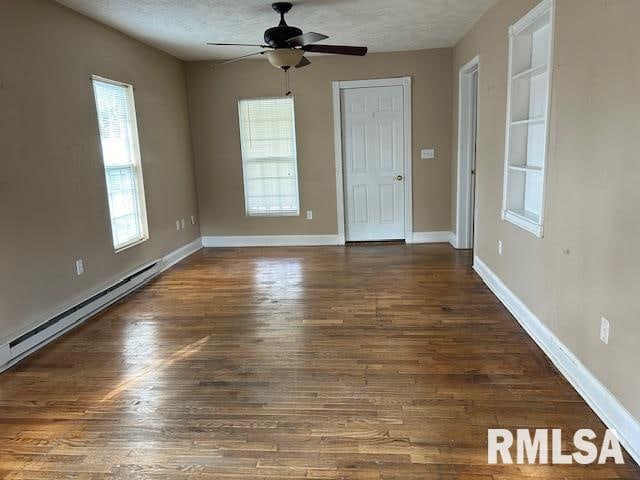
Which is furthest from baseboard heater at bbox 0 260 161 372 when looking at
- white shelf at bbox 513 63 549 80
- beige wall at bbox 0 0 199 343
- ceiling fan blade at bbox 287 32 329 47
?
white shelf at bbox 513 63 549 80

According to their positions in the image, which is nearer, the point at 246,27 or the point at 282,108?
the point at 246,27

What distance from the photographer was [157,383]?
2.74m

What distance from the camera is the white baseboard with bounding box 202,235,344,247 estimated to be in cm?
644

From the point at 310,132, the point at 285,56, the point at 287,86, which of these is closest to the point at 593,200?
the point at 285,56

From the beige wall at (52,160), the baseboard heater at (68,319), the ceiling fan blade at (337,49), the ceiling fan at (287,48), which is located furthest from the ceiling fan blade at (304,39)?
the baseboard heater at (68,319)

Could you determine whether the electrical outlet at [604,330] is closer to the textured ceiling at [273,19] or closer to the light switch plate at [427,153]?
the textured ceiling at [273,19]

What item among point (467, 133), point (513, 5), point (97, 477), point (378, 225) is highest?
point (513, 5)

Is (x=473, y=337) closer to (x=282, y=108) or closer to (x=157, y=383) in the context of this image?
(x=157, y=383)

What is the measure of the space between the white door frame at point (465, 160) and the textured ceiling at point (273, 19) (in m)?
0.55

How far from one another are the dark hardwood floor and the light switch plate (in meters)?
2.34

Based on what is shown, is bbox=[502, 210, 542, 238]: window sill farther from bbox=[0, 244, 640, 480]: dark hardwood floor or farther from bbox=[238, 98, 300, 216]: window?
bbox=[238, 98, 300, 216]: window

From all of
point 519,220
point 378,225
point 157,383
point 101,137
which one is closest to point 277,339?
point 157,383

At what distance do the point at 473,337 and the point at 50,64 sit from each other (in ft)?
12.4

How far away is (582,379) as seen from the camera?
8.02ft
